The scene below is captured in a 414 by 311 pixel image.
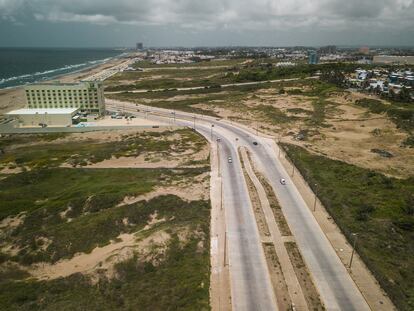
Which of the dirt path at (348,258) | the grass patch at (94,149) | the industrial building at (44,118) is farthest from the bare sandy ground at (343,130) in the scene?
the industrial building at (44,118)

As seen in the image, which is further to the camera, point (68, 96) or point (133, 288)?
point (68, 96)

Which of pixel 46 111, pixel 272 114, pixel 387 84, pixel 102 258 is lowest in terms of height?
pixel 102 258

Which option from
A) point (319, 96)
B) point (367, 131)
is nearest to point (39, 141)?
point (367, 131)

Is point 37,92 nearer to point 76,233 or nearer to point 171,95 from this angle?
point 171,95

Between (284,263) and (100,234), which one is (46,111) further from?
(284,263)

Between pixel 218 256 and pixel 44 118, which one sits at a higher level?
pixel 44 118

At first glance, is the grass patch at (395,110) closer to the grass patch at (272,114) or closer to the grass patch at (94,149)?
the grass patch at (272,114)

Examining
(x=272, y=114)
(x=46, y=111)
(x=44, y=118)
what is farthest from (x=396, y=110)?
(x=46, y=111)
